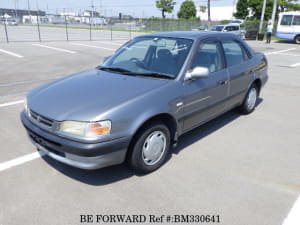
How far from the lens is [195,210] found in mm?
2658

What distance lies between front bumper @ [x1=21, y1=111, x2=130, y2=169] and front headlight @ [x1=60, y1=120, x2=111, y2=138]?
91 mm

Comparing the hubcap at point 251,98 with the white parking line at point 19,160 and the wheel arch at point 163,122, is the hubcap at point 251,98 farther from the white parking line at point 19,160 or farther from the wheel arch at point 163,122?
the white parking line at point 19,160

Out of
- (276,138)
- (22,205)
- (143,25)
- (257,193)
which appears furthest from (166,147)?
(143,25)

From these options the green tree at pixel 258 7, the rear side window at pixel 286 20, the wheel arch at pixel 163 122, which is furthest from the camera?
the green tree at pixel 258 7

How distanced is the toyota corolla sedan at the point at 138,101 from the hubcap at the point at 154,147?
0.01 metres

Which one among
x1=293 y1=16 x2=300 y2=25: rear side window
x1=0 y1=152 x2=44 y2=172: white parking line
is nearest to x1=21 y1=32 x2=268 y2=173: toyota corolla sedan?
x1=0 y1=152 x2=44 y2=172: white parking line

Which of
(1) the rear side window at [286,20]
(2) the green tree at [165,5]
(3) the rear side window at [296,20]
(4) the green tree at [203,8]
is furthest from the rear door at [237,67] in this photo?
(4) the green tree at [203,8]

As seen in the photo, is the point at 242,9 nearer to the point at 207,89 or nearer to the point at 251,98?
the point at 251,98

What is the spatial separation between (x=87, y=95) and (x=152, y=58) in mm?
1274

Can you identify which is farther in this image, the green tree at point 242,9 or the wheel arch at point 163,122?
the green tree at point 242,9

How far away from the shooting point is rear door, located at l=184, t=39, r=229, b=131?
3518mm

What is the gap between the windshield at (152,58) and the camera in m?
3.53

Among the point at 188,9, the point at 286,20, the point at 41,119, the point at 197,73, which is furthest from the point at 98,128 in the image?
the point at 188,9

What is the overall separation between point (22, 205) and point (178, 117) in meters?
2.02
